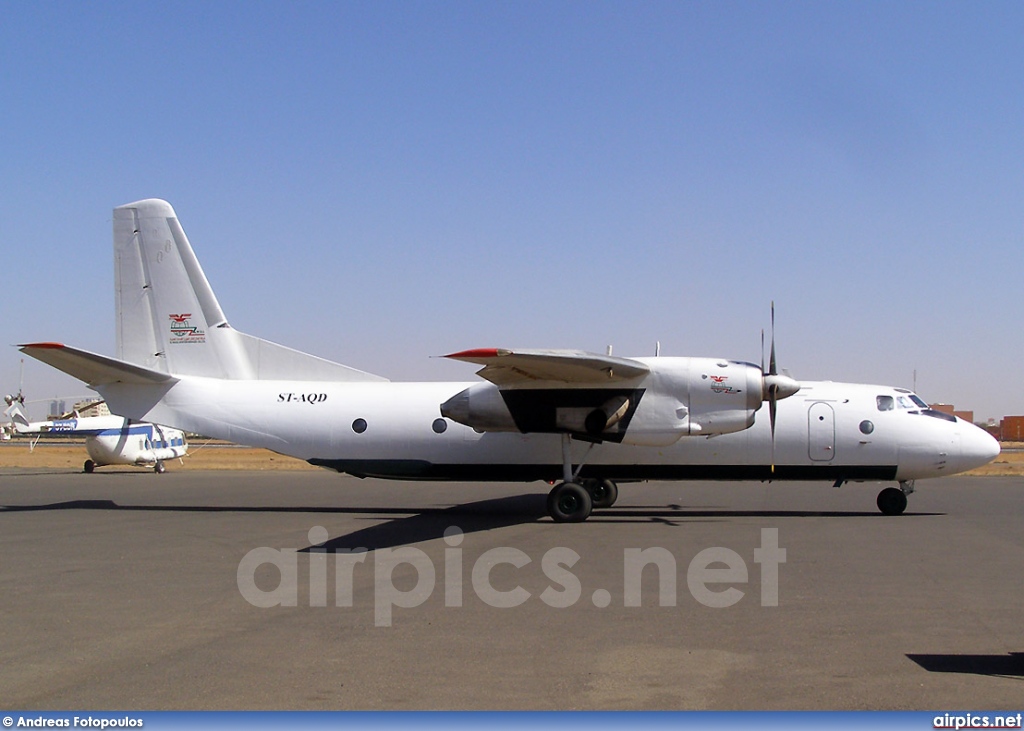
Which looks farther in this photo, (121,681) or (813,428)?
(813,428)

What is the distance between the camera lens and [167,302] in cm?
1822

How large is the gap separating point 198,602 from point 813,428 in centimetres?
1199

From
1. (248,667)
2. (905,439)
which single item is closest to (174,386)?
(248,667)

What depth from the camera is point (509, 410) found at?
51.2 feet

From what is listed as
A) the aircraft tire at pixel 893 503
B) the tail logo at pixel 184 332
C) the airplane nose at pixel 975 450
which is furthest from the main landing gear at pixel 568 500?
the tail logo at pixel 184 332

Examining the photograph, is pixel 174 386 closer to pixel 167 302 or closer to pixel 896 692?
pixel 167 302

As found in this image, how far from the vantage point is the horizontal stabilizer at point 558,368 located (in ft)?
45.2

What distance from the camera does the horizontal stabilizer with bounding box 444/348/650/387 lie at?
13.8 m

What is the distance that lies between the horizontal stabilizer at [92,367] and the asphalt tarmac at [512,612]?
2925 mm

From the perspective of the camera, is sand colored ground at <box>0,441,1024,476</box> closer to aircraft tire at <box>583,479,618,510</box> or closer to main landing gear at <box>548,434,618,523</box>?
aircraft tire at <box>583,479,618,510</box>

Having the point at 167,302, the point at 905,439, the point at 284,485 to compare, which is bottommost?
the point at 284,485

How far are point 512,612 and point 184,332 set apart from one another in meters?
12.9

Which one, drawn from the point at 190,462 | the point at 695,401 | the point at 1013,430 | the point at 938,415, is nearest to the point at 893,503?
the point at 938,415

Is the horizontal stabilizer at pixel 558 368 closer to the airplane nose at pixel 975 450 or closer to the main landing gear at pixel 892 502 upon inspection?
the main landing gear at pixel 892 502
